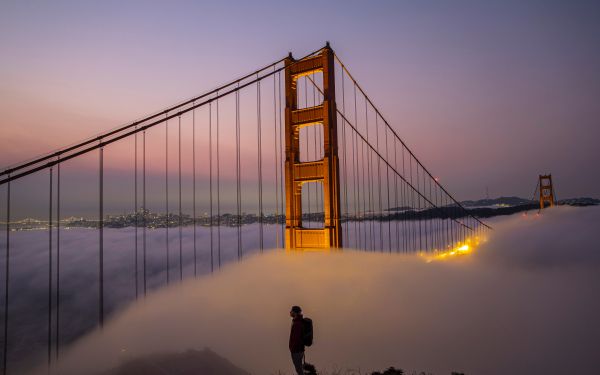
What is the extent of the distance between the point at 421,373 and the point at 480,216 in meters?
87.2

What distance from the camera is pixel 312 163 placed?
45.6 ft

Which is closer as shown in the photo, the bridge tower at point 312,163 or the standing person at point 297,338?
the standing person at point 297,338

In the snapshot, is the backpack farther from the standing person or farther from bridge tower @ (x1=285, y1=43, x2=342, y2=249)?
bridge tower @ (x1=285, y1=43, x2=342, y2=249)

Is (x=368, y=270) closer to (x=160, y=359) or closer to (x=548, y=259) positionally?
(x=160, y=359)

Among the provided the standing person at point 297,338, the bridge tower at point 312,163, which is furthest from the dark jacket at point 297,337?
the bridge tower at point 312,163

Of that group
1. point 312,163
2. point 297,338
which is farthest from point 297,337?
point 312,163

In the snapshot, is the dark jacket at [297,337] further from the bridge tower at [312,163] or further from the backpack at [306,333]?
the bridge tower at [312,163]

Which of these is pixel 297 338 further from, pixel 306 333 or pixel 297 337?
pixel 306 333

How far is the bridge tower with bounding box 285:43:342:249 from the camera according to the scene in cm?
1331

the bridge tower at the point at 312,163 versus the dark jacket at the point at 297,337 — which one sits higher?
the bridge tower at the point at 312,163

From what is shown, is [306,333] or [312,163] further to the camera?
[312,163]

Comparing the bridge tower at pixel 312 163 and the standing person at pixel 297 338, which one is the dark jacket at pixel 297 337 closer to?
the standing person at pixel 297 338

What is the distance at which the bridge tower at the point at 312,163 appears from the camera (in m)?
13.3

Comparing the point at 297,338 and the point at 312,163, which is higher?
the point at 312,163
